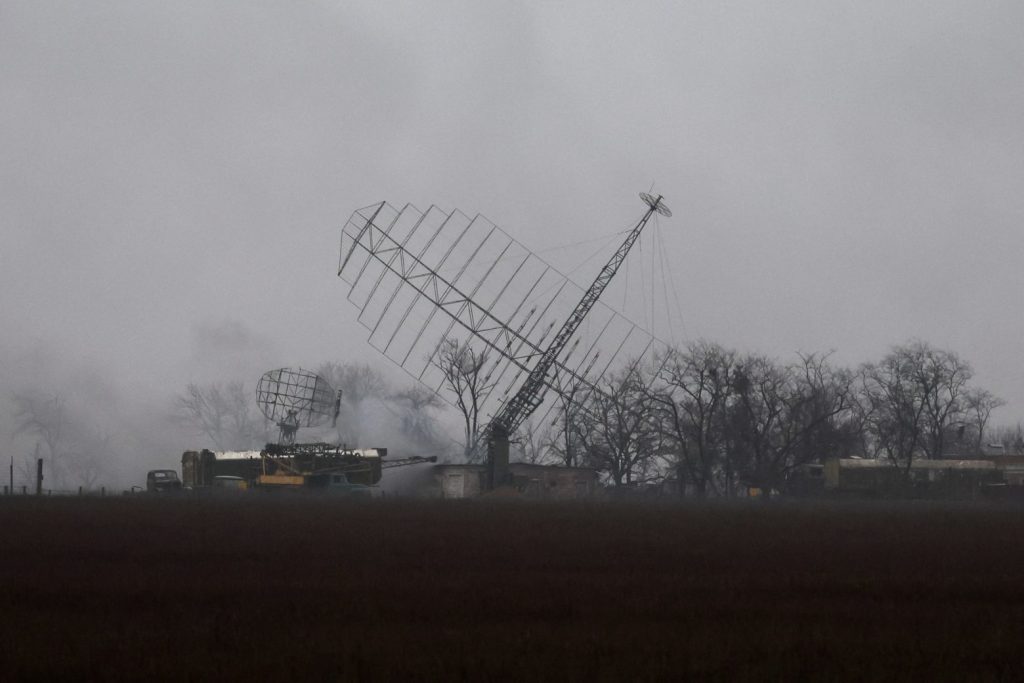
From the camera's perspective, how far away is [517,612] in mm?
18391

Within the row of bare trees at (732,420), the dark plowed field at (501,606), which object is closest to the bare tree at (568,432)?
the row of bare trees at (732,420)

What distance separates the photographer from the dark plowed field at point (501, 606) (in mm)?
13961

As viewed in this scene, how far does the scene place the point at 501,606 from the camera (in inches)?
747

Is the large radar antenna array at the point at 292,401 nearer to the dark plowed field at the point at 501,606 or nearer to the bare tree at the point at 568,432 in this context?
the bare tree at the point at 568,432

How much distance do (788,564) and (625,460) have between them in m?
79.0

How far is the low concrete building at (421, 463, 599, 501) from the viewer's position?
91.8 m

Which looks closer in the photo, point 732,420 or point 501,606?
point 501,606

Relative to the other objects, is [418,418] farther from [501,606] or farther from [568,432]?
[501,606]

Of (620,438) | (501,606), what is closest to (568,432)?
(620,438)

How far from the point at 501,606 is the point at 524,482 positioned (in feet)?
244

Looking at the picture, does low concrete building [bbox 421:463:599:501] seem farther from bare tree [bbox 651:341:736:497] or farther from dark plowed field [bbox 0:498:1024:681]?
dark plowed field [bbox 0:498:1024:681]

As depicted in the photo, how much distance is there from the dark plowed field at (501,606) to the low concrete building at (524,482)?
55.0 metres

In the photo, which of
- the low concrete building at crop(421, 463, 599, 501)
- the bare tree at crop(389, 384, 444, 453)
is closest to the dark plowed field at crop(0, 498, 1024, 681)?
the low concrete building at crop(421, 463, 599, 501)

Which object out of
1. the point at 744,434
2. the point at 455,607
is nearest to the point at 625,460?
the point at 744,434
